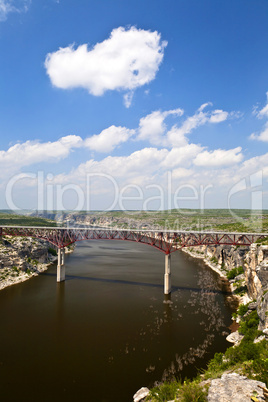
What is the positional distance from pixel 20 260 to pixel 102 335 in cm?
3510

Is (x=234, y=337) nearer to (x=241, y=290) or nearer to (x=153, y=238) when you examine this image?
(x=241, y=290)

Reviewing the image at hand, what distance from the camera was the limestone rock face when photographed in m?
9.52

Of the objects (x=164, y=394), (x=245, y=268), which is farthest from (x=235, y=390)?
(x=245, y=268)

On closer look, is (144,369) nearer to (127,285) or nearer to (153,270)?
(127,285)

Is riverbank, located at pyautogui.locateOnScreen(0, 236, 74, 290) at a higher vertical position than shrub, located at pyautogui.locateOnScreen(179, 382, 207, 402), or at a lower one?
lower

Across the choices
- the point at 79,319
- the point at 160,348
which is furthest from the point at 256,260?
the point at 79,319

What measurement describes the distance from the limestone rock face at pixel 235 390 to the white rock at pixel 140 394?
740 centimetres

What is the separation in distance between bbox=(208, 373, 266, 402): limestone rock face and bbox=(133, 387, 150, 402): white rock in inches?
291

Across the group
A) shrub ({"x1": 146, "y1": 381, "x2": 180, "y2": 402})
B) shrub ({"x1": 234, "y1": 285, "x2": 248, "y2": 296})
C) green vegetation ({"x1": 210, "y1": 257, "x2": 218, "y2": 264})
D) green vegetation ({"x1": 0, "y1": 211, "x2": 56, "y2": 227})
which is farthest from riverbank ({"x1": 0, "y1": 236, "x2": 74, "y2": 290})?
green vegetation ({"x1": 0, "y1": 211, "x2": 56, "y2": 227})

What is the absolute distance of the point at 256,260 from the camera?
31.1 m

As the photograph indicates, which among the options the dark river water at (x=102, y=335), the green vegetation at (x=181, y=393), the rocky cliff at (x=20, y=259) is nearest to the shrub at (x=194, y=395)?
the green vegetation at (x=181, y=393)

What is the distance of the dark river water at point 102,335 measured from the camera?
61.3 feet

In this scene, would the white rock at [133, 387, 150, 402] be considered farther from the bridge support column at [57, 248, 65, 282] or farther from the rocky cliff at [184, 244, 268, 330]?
the bridge support column at [57, 248, 65, 282]

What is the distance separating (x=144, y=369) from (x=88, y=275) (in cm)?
3565
